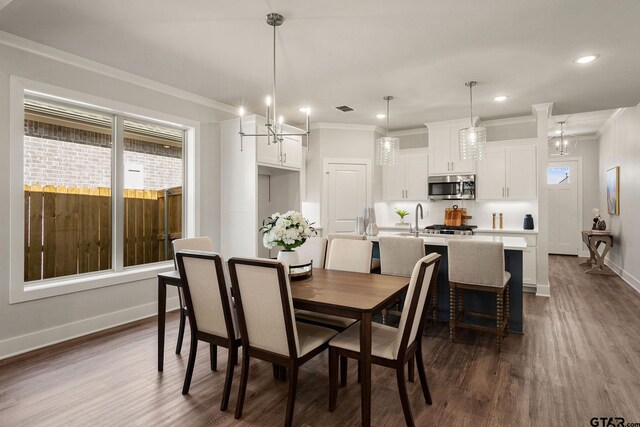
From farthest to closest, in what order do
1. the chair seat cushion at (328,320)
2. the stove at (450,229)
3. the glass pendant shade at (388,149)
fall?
the stove at (450,229) → the glass pendant shade at (388,149) → the chair seat cushion at (328,320)

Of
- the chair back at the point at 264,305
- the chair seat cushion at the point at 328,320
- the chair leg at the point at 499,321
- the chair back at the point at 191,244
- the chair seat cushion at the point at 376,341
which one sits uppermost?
the chair back at the point at 191,244

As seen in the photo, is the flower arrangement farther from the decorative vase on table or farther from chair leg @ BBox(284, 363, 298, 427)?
chair leg @ BBox(284, 363, 298, 427)

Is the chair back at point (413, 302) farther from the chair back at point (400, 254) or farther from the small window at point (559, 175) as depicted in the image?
the small window at point (559, 175)

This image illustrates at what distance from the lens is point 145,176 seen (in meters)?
4.25

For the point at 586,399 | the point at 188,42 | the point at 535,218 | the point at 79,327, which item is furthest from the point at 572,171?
the point at 79,327

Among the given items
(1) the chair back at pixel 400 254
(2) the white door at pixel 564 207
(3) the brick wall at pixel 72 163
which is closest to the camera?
(3) the brick wall at pixel 72 163

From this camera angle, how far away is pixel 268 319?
2.02 metres

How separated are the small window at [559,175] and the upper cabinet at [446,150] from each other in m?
4.20

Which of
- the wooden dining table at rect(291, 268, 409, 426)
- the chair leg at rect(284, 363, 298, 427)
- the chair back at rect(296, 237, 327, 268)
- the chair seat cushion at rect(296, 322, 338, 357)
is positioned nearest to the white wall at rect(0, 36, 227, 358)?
the chair back at rect(296, 237, 327, 268)

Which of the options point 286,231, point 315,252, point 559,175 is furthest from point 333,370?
point 559,175

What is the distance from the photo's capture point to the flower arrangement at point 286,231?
258 cm

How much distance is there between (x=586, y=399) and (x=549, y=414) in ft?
1.25

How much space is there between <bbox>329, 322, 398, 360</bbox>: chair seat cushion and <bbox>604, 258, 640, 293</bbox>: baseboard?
503 cm

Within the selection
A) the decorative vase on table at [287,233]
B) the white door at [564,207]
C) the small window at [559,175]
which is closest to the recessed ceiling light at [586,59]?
the decorative vase on table at [287,233]
